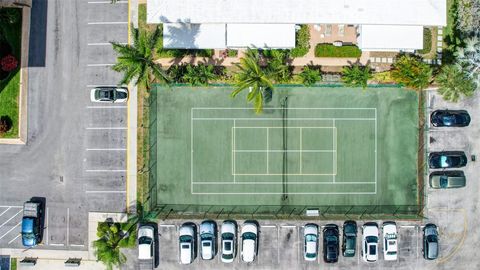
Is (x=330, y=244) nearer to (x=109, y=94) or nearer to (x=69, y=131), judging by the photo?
(x=109, y=94)

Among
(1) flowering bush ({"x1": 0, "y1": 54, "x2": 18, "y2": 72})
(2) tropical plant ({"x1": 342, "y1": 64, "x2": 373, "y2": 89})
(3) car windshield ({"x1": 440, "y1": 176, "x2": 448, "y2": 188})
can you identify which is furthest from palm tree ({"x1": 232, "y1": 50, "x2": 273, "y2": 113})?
(1) flowering bush ({"x1": 0, "y1": 54, "x2": 18, "y2": 72})

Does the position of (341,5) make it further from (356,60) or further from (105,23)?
(105,23)

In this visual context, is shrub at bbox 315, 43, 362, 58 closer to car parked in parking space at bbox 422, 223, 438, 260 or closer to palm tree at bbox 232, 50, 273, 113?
palm tree at bbox 232, 50, 273, 113

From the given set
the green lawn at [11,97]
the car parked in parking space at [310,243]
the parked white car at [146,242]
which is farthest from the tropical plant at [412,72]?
the green lawn at [11,97]

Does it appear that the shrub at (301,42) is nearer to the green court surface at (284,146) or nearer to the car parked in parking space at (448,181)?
the green court surface at (284,146)

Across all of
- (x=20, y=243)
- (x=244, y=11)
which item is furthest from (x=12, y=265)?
(x=244, y=11)

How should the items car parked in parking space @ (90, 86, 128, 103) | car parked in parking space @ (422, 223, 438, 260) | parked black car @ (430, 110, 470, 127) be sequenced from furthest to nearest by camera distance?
car parked in parking space @ (90, 86, 128, 103) < parked black car @ (430, 110, 470, 127) < car parked in parking space @ (422, 223, 438, 260)

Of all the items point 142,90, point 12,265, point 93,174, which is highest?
point 142,90
